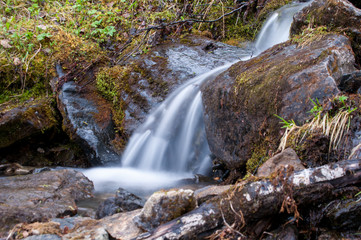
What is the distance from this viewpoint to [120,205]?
9.63ft

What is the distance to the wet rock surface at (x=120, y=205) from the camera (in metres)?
2.91

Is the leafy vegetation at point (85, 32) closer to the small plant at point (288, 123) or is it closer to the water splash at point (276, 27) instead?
the water splash at point (276, 27)

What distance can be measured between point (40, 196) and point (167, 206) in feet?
6.60

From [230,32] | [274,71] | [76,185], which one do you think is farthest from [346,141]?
[230,32]

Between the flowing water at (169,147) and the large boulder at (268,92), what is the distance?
0.85 metres

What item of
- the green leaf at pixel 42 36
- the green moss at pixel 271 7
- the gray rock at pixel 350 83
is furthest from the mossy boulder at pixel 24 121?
the green moss at pixel 271 7

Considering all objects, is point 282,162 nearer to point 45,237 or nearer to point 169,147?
point 45,237

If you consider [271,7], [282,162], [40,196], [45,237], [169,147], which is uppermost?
[271,7]

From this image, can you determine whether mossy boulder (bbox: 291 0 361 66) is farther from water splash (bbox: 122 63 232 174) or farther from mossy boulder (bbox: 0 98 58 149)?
mossy boulder (bbox: 0 98 58 149)

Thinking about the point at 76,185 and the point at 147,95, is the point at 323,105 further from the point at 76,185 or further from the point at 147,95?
the point at 147,95

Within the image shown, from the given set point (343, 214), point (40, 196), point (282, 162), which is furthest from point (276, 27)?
point (40, 196)

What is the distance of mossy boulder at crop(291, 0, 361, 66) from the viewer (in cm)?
374

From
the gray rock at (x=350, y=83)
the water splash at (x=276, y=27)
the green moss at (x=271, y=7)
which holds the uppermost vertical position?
the green moss at (x=271, y=7)

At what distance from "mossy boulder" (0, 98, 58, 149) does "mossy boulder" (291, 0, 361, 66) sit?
188 inches
